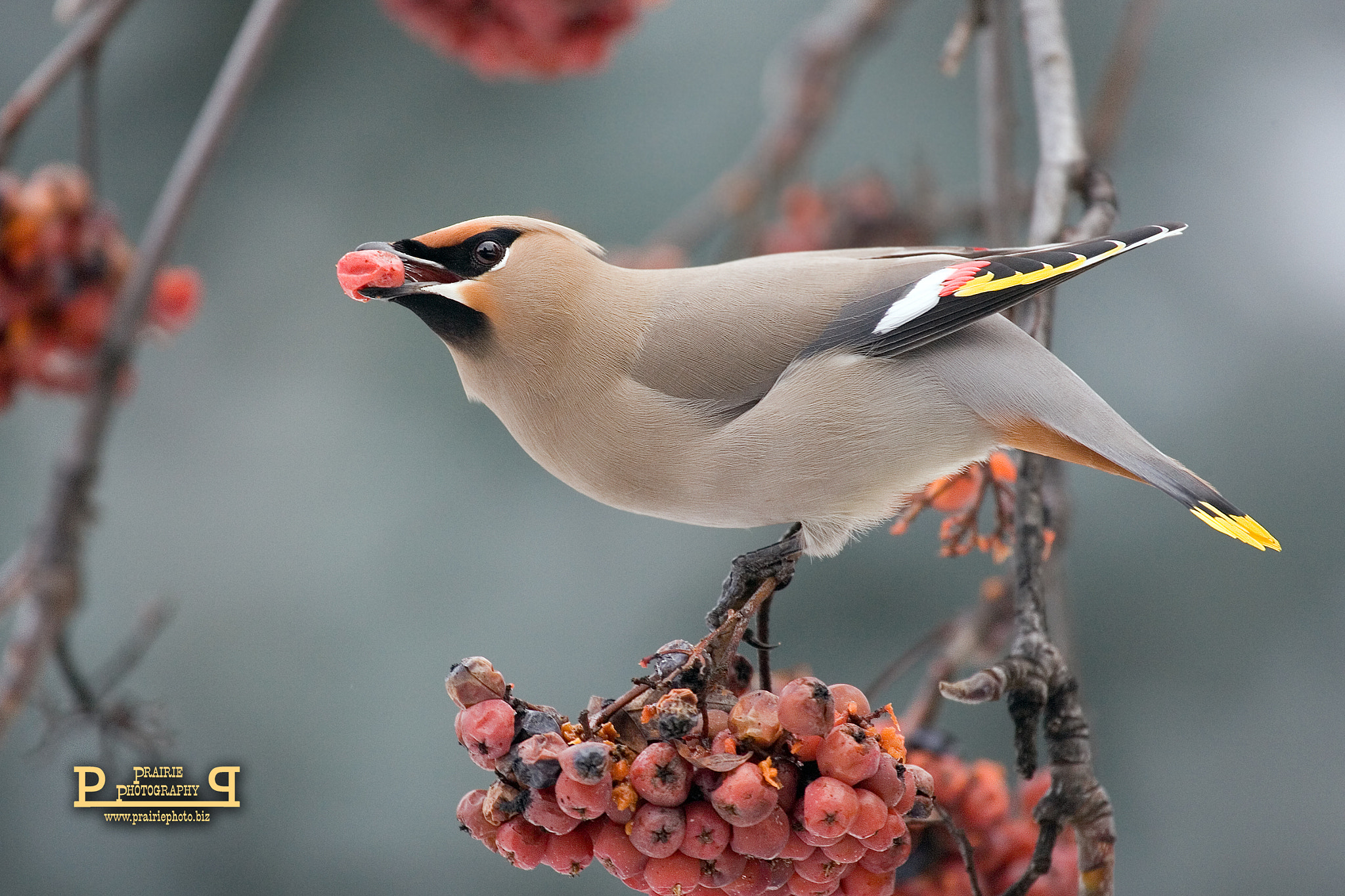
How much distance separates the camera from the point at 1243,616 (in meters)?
2.00

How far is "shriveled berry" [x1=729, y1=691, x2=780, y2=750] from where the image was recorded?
888 millimetres

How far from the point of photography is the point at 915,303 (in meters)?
1.11

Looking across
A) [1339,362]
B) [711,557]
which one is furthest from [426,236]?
[1339,362]

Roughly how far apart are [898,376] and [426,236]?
431 mm

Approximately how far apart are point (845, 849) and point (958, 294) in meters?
0.47

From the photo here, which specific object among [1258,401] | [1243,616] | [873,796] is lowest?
[873,796]

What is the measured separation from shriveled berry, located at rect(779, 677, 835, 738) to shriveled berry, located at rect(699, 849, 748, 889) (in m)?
0.11

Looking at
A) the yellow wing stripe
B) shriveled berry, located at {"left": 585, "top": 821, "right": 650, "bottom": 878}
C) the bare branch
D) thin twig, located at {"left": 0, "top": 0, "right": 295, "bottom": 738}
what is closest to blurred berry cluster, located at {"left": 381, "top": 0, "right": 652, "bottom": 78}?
thin twig, located at {"left": 0, "top": 0, "right": 295, "bottom": 738}

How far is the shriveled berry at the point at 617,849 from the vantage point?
0.90 meters

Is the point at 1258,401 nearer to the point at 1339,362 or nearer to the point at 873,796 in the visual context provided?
the point at 1339,362

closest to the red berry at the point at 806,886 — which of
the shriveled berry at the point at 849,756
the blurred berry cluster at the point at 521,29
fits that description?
the shriveled berry at the point at 849,756

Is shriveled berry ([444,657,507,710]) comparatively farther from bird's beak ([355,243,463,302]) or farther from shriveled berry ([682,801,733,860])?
bird's beak ([355,243,463,302])

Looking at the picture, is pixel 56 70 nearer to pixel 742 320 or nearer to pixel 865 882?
pixel 742 320

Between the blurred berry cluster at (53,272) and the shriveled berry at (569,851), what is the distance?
2.89 feet
